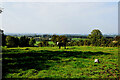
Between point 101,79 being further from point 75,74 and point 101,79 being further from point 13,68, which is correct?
point 13,68

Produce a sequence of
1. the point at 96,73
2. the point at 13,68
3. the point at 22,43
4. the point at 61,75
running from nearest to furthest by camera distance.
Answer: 1. the point at 61,75
2. the point at 96,73
3. the point at 13,68
4. the point at 22,43

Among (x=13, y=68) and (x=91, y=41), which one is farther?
(x=91, y=41)

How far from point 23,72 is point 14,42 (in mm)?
40828

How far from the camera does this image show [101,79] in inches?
296

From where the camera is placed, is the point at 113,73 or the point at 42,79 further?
the point at 113,73

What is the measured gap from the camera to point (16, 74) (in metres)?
8.04

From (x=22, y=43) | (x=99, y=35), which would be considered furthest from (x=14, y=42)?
(x=99, y=35)

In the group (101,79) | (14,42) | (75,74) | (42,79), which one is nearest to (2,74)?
(42,79)

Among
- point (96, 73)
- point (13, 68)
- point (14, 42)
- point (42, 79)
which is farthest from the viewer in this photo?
point (14, 42)

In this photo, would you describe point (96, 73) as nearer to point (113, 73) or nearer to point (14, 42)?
point (113, 73)

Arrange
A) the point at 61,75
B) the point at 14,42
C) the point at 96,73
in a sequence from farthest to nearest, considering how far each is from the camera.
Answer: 1. the point at 14,42
2. the point at 96,73
3. the point at 61,75

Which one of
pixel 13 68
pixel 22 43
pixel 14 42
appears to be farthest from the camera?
pixel 22 43

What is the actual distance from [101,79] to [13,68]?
697 cm

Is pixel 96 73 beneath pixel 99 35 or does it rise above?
beneath
